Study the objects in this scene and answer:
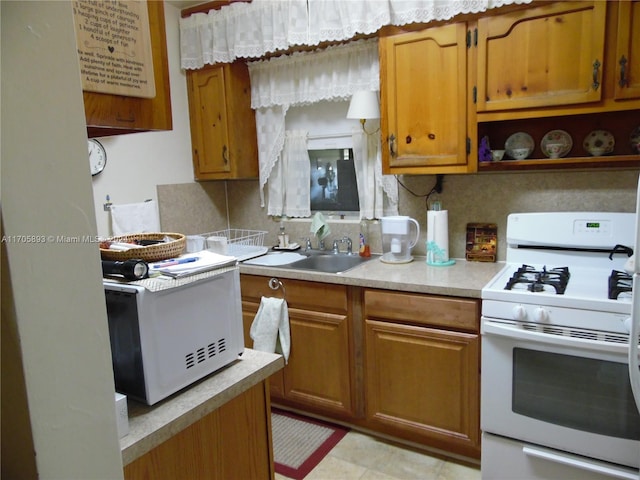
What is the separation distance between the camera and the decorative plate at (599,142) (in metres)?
2.17

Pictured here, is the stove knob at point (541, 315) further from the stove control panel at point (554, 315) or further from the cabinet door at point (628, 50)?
the cabinet door at point (628, 50)

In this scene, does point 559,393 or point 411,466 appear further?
point 411,466

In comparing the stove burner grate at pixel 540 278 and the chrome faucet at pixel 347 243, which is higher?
the chrome faucet at pixel 347 243

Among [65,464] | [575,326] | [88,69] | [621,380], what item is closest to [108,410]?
[65,464]

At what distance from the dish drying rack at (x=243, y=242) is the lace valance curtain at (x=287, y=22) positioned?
116 centimetres

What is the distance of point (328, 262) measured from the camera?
2846mm

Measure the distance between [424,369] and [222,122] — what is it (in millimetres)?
1977

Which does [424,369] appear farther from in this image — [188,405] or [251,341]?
[188,405]

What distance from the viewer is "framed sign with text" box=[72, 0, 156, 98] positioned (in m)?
0.89

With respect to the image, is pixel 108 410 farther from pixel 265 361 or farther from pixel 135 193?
pixel 135 193

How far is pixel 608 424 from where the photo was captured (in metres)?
1.74

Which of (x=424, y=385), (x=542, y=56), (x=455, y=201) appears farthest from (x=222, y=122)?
(x=424, y=385)

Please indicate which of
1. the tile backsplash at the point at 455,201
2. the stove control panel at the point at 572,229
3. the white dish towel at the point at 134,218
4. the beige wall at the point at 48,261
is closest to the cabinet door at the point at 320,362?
the tile backsplash at the point at 455,201

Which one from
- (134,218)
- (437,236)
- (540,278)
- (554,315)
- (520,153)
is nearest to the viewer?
(554,315)
